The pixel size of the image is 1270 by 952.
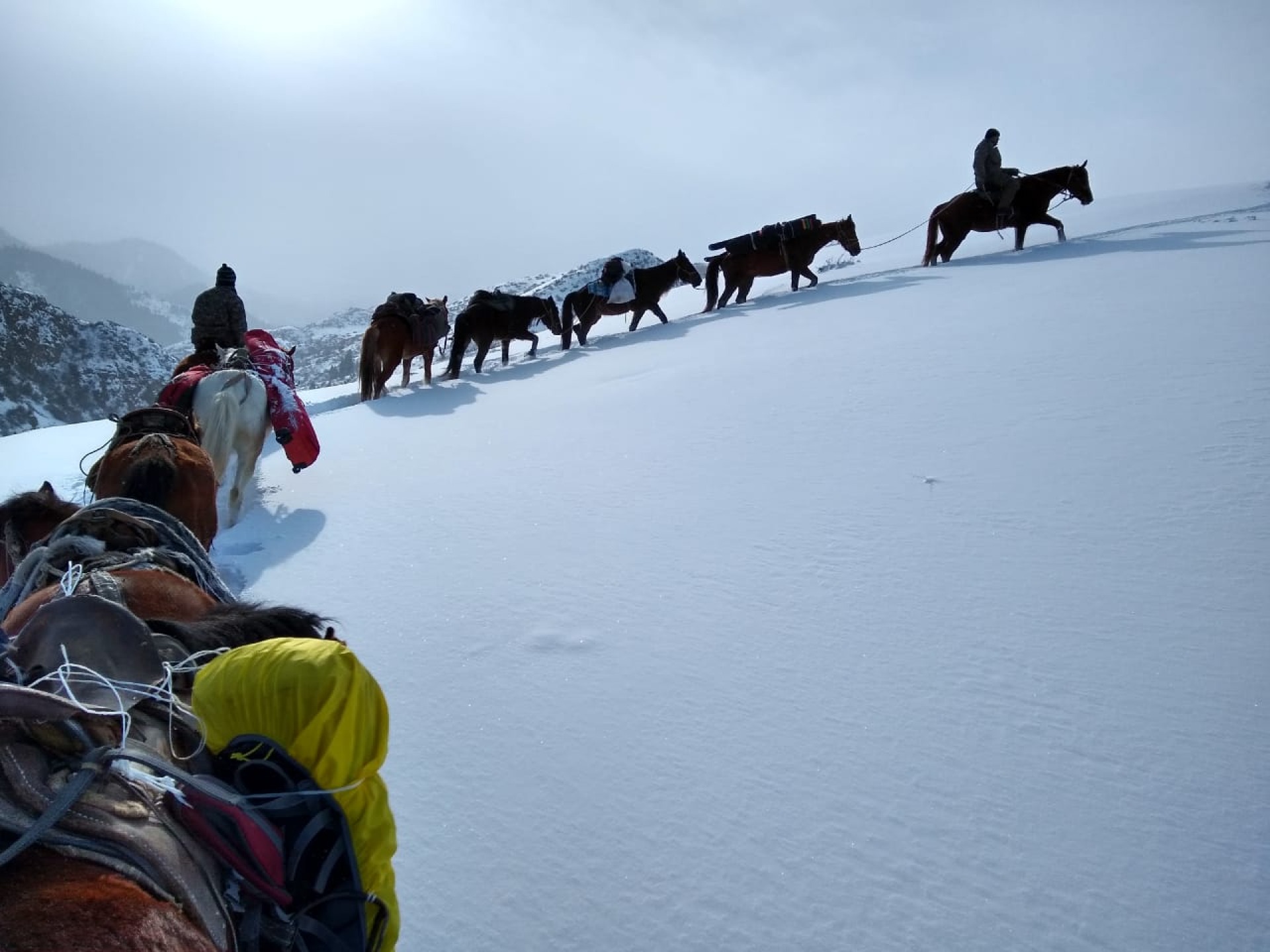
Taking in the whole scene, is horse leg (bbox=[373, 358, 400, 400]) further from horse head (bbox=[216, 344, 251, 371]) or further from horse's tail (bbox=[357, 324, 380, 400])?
horse head (bbox=[216, 344, 251, 371])

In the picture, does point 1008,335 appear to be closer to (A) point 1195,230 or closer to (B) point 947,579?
(B) point 947,579

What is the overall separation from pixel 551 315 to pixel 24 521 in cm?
A: 1001

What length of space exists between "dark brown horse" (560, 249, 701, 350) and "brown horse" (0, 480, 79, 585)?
9.98 meters

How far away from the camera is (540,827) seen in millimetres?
2010

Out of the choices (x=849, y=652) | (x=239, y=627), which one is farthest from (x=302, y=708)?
(x=849, y=652)

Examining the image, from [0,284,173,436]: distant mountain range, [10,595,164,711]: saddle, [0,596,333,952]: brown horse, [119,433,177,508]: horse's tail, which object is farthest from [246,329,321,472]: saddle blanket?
[0,284,173,436]: distant mountain range

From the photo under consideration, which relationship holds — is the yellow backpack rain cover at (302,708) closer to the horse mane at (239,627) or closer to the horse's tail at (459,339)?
the horse mane at (239,627)

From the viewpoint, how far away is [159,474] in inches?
148

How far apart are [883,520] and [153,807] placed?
2959 mm

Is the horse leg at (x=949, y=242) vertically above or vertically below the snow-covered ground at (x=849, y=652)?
above

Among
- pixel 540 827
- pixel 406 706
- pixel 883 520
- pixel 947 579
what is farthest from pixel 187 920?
pixel 883 520

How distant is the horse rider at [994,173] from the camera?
36.7ft

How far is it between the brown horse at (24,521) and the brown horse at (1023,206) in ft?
40.5

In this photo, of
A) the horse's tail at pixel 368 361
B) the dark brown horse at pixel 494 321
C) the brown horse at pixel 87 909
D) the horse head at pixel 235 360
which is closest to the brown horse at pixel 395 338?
the horse's tail at pixel 368 361
